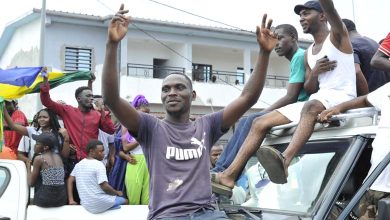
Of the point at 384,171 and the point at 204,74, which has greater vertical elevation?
the point at 204,74

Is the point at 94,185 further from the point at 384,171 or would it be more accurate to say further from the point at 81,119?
the point at 384,171

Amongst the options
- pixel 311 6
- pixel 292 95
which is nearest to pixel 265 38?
pixel 311 6

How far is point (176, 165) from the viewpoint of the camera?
3012 millimetres

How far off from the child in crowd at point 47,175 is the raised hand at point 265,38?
3203 millimetres

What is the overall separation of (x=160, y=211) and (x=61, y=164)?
3.46 m

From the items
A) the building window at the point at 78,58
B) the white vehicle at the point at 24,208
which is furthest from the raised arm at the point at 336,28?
the building window at the point at 78,58

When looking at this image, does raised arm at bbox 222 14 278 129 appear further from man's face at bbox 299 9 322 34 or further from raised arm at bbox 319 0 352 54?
man's face at bbox 299 9 322 34

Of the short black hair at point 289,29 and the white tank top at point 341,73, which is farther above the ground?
the short black hair at point 289,29

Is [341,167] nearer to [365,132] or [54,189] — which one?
[365,132]

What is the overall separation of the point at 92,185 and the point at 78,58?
60.2 ft

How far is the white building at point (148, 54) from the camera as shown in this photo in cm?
2311

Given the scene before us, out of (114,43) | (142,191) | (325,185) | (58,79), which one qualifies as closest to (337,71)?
(325,185)

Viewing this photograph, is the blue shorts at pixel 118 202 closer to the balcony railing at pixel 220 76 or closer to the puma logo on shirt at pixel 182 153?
the puma logo on shirt at pixel 182 153

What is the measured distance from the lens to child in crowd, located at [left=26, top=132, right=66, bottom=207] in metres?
5.75
